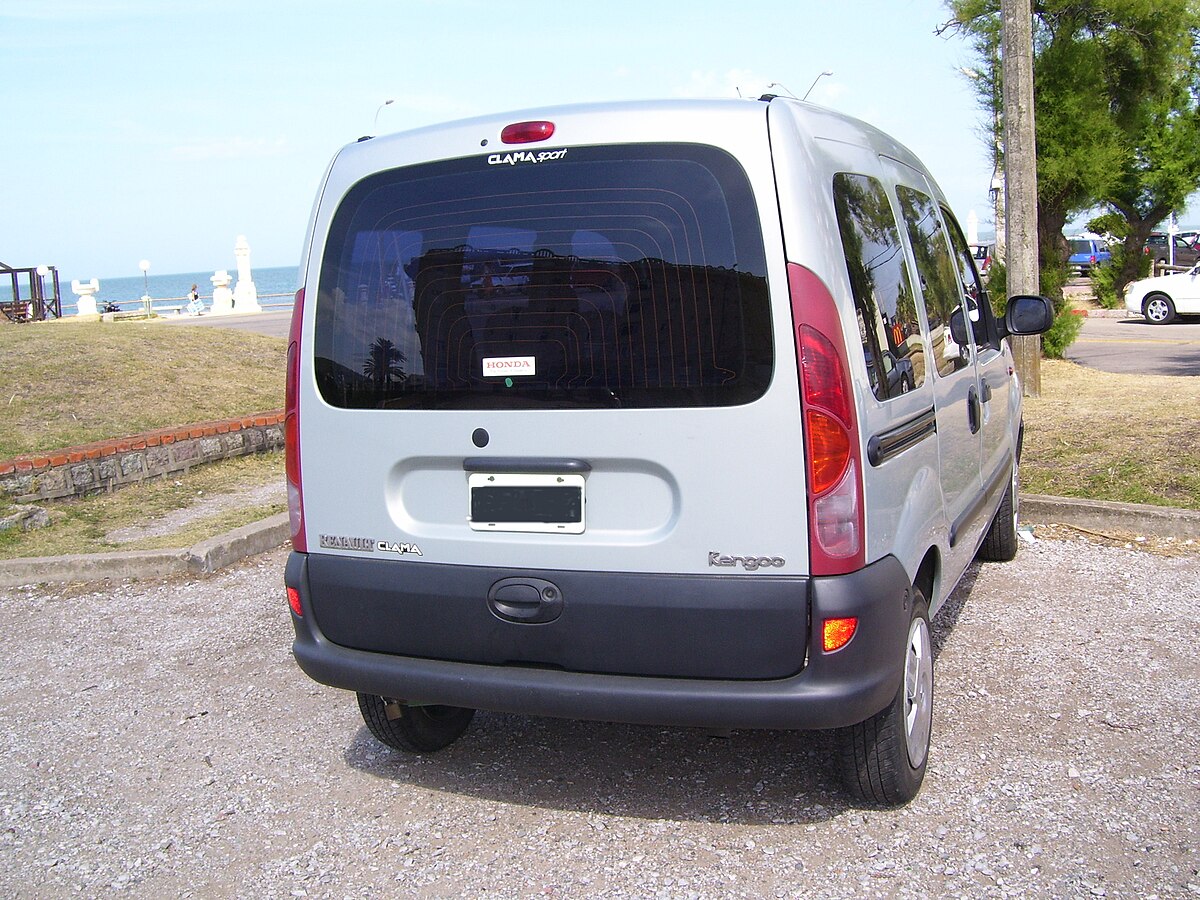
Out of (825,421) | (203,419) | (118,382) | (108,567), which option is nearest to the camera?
(825,421)

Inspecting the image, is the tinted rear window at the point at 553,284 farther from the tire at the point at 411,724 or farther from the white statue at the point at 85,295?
the white statue at the point at 85,295

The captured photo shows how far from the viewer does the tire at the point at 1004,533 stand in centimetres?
613

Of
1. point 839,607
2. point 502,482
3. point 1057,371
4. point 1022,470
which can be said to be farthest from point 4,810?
point 1057,371

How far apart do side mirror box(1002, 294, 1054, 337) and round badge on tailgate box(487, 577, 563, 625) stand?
2.85m

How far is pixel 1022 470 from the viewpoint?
7.96m

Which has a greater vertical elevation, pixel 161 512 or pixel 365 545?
pixel 365 545

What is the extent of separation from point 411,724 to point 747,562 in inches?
61.7

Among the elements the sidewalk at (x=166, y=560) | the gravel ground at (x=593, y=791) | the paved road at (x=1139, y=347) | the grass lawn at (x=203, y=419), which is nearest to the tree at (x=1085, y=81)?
the paved road at (x=1139, y=347)

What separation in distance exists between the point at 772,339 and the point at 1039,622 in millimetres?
3002

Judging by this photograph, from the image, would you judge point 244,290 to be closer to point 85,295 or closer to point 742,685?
point 85,295

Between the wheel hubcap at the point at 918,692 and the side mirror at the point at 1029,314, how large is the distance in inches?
76.9

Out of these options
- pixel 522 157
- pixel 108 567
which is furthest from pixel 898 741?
pixel 108 567

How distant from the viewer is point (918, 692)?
12.0ft

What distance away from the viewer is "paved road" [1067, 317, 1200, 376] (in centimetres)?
1428
